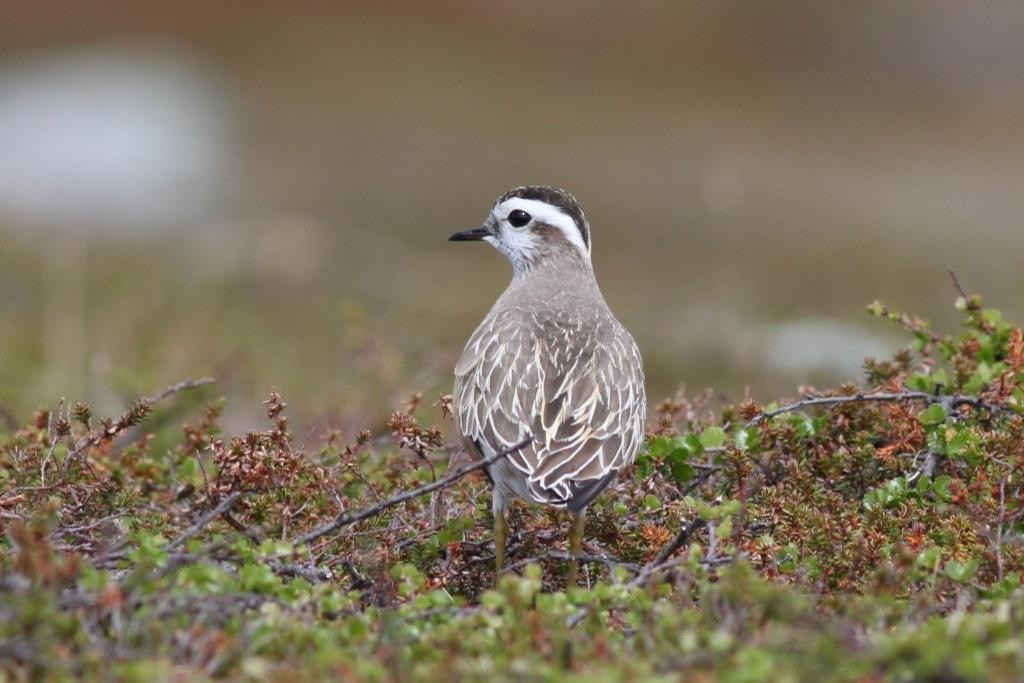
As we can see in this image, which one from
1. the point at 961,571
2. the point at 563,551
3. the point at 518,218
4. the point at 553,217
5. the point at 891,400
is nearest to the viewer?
the point at 961,571

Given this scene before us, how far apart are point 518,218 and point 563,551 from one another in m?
2.77

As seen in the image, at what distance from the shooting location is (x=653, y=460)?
261 inches

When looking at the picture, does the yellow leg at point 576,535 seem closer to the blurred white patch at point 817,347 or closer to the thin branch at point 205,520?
the thin branch at point 205,520

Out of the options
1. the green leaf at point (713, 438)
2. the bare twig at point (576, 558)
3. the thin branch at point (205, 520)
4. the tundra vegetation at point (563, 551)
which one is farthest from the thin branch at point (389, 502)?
the green leaf at point (713, 438)

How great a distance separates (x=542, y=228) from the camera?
852 centimetres

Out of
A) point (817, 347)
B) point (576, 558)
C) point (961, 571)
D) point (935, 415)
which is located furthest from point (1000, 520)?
point (817, 347)

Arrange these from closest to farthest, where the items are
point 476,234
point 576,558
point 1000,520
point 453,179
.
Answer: point 1000,520 → point 576,558 → point 476,234 → point 453,179

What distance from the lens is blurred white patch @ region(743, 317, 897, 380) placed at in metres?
12.1

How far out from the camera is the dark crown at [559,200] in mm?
8469

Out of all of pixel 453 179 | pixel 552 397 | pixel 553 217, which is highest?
pixel 453 179

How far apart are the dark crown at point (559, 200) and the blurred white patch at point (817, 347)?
12.4 ft

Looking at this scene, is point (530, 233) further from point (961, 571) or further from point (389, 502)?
point (961, 571)

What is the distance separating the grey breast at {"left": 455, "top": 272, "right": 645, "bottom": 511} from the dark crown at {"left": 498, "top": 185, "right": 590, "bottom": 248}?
90 cm

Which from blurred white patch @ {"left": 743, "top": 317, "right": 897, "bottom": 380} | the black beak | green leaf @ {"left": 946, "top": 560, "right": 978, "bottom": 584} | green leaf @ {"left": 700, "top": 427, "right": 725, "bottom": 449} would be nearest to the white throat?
the black beak
